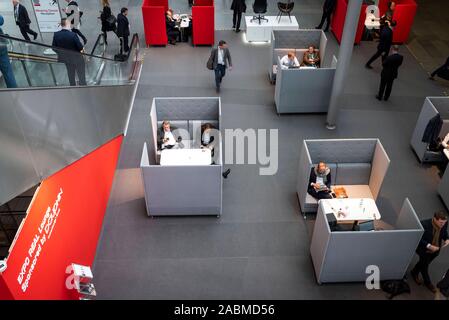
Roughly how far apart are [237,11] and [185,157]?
7413 mm

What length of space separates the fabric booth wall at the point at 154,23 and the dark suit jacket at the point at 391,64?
20.7 ft

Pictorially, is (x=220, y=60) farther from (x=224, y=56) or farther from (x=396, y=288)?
(x=396, y=288)

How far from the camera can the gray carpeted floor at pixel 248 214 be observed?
6.96 metres

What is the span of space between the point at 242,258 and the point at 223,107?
4611 millimetres

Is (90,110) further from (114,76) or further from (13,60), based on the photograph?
(114,76)

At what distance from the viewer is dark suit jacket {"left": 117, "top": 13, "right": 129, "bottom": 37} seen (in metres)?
11.8

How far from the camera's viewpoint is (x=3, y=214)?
558 centimetres

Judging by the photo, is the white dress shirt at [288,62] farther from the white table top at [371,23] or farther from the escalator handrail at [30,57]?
the escalator handrail at [30,57]

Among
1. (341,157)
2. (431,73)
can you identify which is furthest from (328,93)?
(431,73)

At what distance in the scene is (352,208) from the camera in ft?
23.5

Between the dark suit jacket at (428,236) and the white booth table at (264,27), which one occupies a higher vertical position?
the white booth table at (264,27)

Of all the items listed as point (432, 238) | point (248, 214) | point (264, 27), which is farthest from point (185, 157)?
point (264, 27)

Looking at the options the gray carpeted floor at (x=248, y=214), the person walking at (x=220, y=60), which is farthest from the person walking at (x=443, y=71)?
the person walking at (x=220, y=60)
